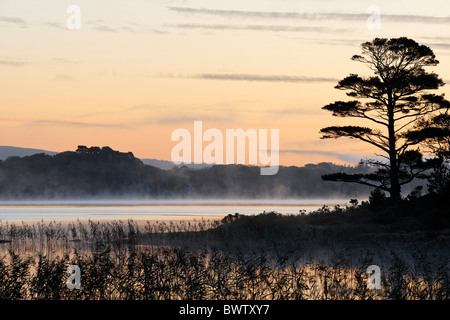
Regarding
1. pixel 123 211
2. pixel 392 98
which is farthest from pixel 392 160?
pixel 123 211

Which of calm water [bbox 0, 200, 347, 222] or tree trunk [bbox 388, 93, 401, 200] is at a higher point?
tree trunk [bbox 388, 93, 401, 200]

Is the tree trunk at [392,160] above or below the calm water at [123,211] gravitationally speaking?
above

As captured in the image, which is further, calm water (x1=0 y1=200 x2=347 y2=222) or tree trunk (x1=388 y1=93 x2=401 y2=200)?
calm water (x1=0 y1=200 x2=347 y2=222)

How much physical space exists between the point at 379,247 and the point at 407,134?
669 inches

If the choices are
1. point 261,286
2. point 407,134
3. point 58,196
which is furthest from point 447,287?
point 58,196

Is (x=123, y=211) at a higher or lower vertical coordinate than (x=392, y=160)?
lower

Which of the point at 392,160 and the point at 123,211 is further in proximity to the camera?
the point at 123,211

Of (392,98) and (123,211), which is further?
(123,211)

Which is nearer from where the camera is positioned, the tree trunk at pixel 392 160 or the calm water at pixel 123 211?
the tree trunk at pixel 392 160

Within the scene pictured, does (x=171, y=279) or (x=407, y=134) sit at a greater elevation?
(x=407, y=134)

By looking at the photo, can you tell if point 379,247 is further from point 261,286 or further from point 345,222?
point 261,286

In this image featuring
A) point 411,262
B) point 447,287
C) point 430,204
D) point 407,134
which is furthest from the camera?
point 407,134

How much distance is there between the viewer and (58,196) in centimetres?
19875

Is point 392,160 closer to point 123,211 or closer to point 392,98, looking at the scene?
point 392,98
